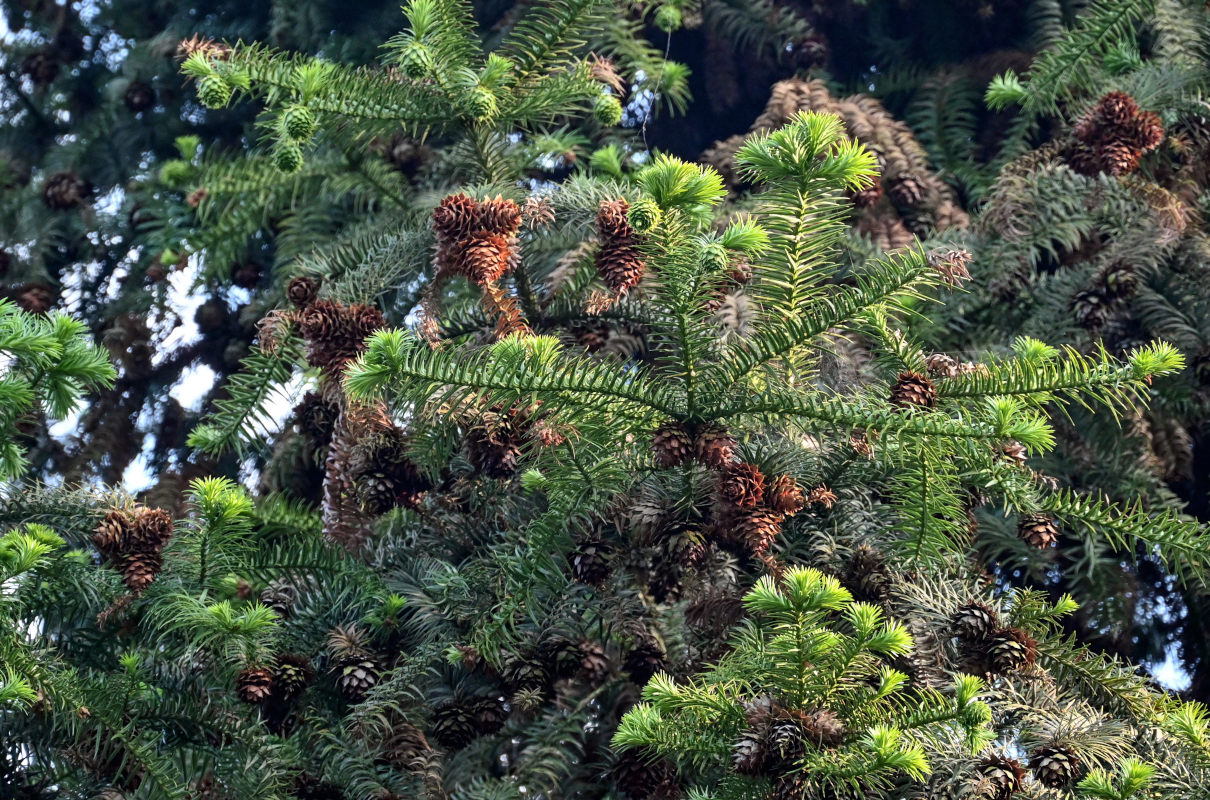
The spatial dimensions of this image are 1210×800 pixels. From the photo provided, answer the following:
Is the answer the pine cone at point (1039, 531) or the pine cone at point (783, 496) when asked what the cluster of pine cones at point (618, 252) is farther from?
the pine cone at point (1039, 531)

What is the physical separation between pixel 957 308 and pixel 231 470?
1622mm

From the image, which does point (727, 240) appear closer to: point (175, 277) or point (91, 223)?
point (175, 277)

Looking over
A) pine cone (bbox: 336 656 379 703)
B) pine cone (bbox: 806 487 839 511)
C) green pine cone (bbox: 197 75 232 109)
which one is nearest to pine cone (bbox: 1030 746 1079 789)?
pine cone (bbox: 806 487 839 511)

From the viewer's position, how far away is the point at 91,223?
3367 mm

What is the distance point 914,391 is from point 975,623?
33cm

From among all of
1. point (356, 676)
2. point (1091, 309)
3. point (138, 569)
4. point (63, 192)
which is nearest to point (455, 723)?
point (356, 676)

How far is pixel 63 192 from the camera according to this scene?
11.1 feet

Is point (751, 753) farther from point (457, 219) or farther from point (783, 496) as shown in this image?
point (457, 219)

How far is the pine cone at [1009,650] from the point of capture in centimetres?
179

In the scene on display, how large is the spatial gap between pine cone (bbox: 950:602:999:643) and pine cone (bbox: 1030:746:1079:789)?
18 cm

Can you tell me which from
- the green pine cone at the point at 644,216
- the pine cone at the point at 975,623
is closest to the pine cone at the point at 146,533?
the green pine cone at the point at 644,216

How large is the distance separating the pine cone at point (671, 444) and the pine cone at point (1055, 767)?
22.6 inches

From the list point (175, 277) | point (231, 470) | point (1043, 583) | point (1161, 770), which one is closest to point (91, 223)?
point (175, 277)

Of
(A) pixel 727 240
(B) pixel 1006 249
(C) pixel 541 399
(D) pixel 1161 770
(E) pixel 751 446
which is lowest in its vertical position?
(D) pixel 1161 770
